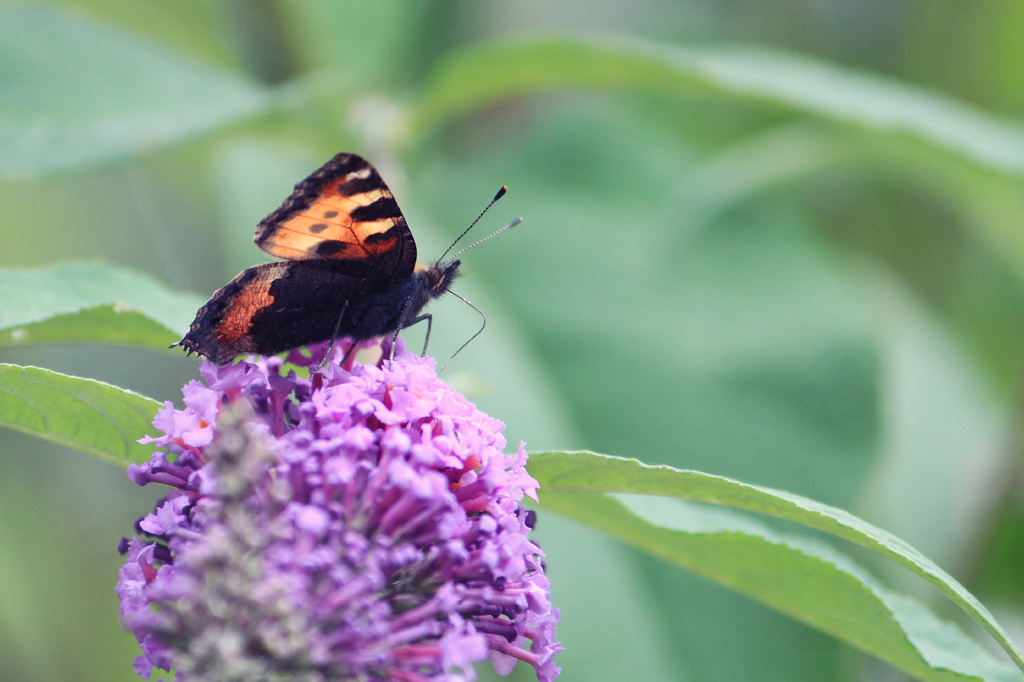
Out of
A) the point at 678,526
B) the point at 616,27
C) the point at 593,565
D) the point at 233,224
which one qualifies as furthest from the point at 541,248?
the point at 616,27

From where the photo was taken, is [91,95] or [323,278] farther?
[91,95]

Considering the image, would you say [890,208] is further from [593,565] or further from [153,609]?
[153,609]

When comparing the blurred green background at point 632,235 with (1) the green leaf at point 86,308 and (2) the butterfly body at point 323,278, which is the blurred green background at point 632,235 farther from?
(1) the green leaf at point 86,308

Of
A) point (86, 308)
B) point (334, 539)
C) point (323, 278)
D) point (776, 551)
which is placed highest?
point (323, 278)

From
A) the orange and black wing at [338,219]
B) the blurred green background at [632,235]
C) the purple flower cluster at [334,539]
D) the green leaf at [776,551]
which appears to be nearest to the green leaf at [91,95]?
the blurred green background at [632,235]

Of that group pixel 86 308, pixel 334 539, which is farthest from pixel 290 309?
pixel 334 539

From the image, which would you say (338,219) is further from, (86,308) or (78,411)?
(78,411)
